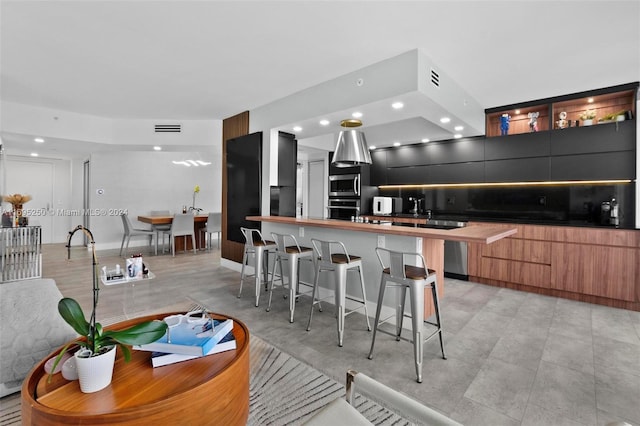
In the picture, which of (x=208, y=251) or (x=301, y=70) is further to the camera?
(x=208, y=251)

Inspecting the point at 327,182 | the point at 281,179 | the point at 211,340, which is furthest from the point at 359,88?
the point at 327,182

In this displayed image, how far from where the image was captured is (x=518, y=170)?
15.0 ft

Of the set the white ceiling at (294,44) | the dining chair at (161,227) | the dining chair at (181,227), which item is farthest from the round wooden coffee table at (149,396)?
the dining chair at (161,227)

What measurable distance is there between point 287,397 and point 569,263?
3.90 m

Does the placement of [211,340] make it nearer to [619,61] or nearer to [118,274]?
[118,274]

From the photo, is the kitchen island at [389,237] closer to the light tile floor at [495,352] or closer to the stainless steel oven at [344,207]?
the light tile floor at [495,352]

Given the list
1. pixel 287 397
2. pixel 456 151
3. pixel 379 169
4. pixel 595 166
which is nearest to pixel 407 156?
pixel 379 169

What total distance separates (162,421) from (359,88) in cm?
320

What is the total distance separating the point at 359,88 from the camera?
3.32 m

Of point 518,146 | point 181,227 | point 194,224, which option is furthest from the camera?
point 194,224

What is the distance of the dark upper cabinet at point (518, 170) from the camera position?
4.39m

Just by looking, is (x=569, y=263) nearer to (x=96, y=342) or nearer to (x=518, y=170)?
(x=518, y=170)

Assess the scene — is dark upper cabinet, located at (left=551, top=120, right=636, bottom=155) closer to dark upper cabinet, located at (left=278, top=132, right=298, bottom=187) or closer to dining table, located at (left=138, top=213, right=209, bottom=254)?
dark upper cabinet, located at (left=278, top=132, right=298, bottom=187)

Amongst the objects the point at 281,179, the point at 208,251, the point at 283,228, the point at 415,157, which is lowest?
the point at 208,251
